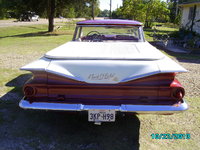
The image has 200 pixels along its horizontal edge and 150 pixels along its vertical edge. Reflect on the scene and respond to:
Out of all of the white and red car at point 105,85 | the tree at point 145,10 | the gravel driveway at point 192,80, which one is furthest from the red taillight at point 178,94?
the tree at point 145,10

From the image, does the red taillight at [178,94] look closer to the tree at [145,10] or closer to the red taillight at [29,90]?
the red taillight at [29,90]

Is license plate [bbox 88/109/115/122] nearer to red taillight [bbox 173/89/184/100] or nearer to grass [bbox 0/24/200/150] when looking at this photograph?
grass [bbox 0/24/200/150]

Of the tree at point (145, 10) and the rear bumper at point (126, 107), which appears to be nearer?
the rear bumper at point (126, 107)

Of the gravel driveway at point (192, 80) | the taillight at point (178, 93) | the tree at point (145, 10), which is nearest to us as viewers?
the taillight at point (178, 93)

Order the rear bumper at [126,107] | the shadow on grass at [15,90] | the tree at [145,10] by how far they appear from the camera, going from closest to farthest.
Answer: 1. the rear bumper at [126,107]
2. the shadow on grass at [15,90]
3. the tree at [145,10]

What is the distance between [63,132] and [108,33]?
2.87 metres

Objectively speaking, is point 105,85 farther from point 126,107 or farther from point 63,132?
point 63,132

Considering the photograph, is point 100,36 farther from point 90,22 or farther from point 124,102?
point 124,102

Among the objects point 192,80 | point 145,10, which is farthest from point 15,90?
point 145,10

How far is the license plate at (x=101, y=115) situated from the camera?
254cm

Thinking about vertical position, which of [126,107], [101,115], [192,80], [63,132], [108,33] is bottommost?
[63,132]

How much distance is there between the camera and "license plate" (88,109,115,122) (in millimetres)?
2543

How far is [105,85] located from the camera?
2586 mm

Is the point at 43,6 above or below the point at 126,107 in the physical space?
above
